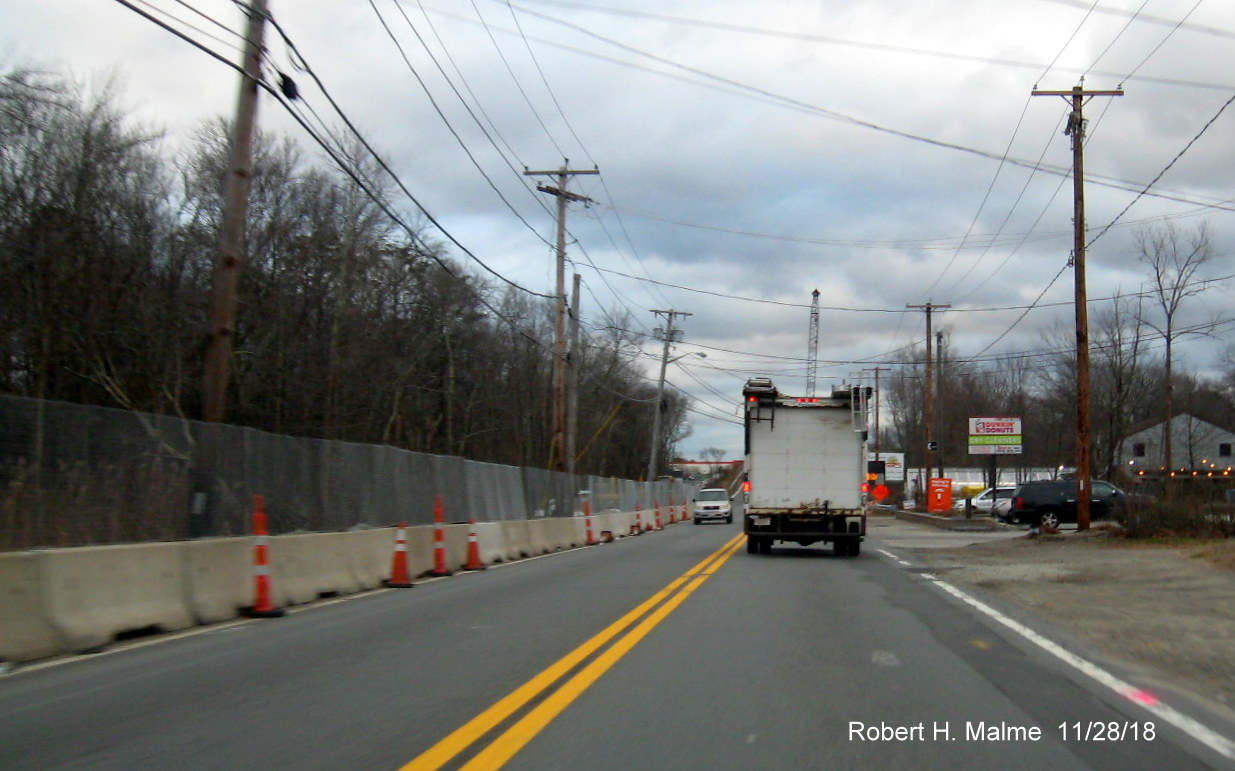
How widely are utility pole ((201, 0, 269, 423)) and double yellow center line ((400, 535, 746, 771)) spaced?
746 centimetres

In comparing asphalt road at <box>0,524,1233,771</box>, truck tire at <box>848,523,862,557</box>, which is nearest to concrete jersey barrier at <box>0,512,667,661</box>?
asphalt road at <box>0,524,1233,771</box>

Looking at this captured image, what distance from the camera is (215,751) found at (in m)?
5.90

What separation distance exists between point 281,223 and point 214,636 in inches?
1096

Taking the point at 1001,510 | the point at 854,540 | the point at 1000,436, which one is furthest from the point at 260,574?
the point at 1000,436

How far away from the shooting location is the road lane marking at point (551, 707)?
5711 millimetres

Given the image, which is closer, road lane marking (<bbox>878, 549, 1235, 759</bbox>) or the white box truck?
road lane marking (<bbox>878, 549, 1235, 759</bbox>)

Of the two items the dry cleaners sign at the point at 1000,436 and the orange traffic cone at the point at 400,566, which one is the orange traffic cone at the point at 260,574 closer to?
the orange traffic cone at the point at 400,566

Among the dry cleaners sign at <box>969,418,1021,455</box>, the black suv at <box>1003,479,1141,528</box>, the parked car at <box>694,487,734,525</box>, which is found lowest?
the parked car at <box>694,487,734,525</box>

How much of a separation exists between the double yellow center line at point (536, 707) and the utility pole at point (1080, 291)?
63.8 ft

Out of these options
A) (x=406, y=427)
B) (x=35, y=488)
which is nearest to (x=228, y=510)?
(x=35, y=488)

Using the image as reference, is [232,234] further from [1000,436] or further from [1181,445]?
[1181,445]

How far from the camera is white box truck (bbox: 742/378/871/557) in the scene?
2275 cm

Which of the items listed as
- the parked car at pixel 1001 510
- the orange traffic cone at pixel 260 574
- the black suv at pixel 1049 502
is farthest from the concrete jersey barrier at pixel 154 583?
the parked car at pixel 1001 510

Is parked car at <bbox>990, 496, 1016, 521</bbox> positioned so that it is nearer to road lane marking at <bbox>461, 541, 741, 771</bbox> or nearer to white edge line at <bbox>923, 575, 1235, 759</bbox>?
white edge line at <bbox>923, 575, 1235, 759</bbox>
